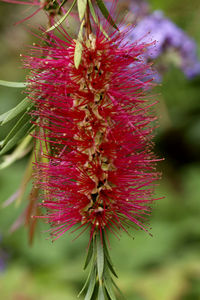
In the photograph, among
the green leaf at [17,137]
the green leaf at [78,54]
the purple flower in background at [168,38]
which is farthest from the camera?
the purple flower in background at [168,38]

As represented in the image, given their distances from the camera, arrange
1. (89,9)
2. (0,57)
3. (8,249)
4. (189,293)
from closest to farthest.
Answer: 1. (89,9)
2. (189,293)
3. (8,249)
4. (0,57)

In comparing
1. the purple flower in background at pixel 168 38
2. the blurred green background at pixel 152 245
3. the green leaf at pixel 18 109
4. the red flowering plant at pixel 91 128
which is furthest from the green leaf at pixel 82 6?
the blurred green background at pixel 152 245

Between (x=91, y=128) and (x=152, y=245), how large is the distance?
2.11 m

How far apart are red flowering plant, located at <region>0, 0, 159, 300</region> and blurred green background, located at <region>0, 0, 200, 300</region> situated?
1.19 metres

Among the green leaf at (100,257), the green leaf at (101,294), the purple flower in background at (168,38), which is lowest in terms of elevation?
the green leaf at (101,294)

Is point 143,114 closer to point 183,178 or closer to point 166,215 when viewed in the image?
point 166,215

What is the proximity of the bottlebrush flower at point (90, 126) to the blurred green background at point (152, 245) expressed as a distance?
1.19 meters

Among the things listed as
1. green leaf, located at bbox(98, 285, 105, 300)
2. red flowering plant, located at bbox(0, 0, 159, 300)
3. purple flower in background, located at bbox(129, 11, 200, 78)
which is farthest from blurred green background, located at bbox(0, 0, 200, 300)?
green leaf, located at bbox(98, 285, 105, 300)

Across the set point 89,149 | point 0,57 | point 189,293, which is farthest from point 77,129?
point 0,57

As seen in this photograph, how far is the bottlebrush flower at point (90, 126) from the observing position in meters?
0.77

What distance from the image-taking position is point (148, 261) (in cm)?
269

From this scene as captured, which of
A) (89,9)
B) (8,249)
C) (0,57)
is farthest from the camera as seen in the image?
(0,57)

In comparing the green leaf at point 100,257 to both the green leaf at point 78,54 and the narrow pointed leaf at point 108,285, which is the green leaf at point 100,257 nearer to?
the narrow pointed leaf at point 108,285

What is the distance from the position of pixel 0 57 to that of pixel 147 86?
12.0ft
